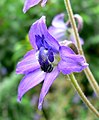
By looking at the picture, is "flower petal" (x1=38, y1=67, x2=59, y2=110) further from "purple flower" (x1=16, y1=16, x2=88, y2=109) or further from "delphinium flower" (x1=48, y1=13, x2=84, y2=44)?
"delphinium flower" (x1=48, y1=13, x2=84, y2=44)

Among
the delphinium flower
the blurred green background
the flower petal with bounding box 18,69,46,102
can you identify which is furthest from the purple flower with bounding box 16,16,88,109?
the blurred green background

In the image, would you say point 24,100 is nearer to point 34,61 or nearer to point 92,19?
point 92,19

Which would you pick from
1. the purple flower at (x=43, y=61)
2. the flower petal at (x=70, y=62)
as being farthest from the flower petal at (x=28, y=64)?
the flower petal at (x=70, y=62)

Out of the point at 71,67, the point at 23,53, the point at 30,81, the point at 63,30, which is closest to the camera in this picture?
the point at 71,67

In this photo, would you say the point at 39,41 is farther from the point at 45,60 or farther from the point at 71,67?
the point at 71,67

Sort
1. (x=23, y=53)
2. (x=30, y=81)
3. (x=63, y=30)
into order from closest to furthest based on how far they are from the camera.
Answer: (x=30, y=81) → (x=63, y=30) → (x=23, y=53)

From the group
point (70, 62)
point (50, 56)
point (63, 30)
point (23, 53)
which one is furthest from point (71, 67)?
point (23, 53)

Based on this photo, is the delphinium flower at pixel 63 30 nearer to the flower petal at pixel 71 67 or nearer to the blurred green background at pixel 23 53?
the flower petal at pixel 71 67
